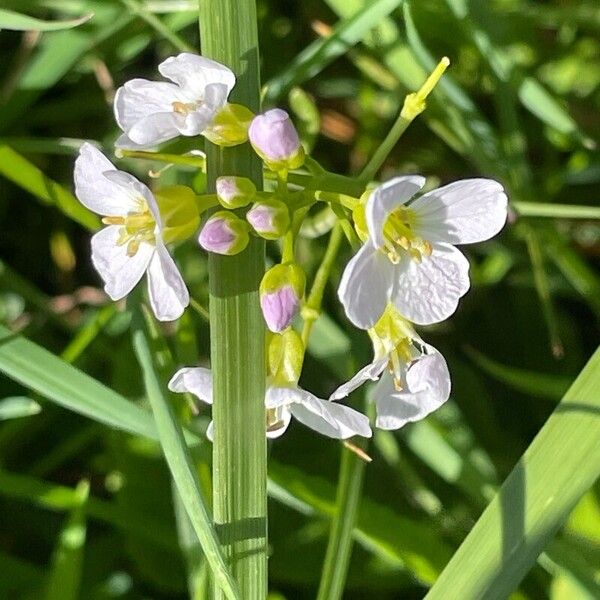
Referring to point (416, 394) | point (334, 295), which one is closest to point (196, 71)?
point (416, 394)

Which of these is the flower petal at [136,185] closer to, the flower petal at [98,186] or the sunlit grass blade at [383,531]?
the flower petal at [98,186]

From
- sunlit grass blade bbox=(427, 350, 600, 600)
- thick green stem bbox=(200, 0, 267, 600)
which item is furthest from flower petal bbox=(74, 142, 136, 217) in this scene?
sunlit grass blade bbox=(427, 350, 600, 600)

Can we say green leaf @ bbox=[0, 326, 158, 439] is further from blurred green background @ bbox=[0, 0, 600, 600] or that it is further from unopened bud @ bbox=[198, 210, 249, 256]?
unopened bud @ bbox=[198, 210, 249, 256]

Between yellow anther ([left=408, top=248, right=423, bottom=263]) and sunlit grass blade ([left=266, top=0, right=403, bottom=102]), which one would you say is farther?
sunlit grass blade ([left=266, top=0, right=403, bottom=102])

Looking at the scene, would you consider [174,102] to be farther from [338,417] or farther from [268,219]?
[338,417]

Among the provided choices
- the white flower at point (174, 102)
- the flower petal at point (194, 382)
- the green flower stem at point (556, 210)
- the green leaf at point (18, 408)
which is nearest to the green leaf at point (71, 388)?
the green leaf at point (18, 408)

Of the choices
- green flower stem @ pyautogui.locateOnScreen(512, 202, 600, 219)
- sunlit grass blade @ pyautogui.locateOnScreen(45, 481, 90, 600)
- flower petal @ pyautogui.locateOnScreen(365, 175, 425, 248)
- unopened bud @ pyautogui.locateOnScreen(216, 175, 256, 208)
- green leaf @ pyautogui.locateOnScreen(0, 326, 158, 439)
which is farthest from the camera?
sunlit grass blade @ pyautogui.locateOnScreen(45, 481, 90, 600)
